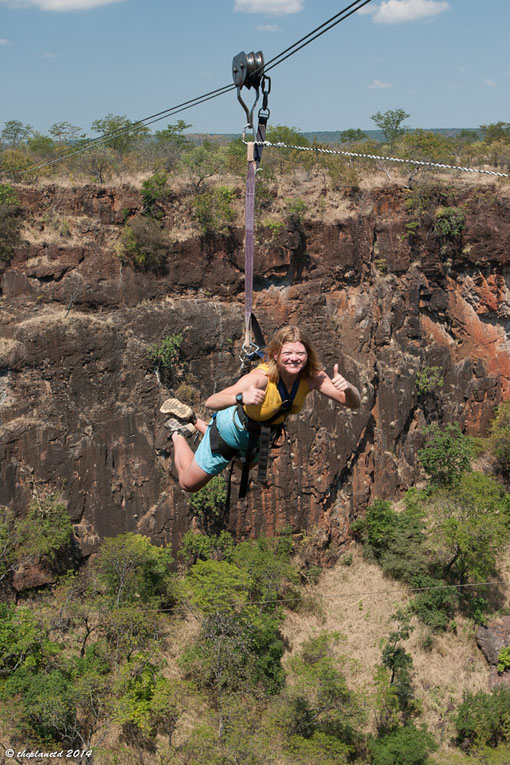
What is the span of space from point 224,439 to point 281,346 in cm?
122

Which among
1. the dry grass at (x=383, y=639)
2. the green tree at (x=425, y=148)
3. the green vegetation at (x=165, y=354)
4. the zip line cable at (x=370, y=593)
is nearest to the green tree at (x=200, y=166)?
the green vegetation at (x=165, y=354)

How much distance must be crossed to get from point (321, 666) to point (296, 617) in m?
2.90

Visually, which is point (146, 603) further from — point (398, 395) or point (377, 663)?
point (398, 395)

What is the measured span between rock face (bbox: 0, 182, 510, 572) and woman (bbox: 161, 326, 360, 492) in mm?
12894

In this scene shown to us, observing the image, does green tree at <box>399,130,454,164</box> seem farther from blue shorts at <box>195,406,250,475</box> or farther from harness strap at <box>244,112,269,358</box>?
blue shorts at <box>195,406,250,475</box>

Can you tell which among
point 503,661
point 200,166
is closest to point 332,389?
point 503,661

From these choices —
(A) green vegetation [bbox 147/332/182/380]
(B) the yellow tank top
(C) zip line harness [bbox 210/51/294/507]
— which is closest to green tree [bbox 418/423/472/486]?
Result: (A) green vegetation [bbox 147/332/182/380]

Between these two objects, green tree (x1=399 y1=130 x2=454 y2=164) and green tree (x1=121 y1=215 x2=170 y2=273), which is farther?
green tree (x1=399 y1=130 x2=454 y2=164)

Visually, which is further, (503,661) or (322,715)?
(503,661)

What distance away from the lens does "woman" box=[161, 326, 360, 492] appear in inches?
246

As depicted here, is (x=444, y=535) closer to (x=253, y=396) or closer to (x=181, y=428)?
(x=181, y=428)

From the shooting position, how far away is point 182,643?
1856cm

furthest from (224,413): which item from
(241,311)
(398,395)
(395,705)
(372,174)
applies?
(372,174)

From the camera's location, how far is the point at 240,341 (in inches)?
827
